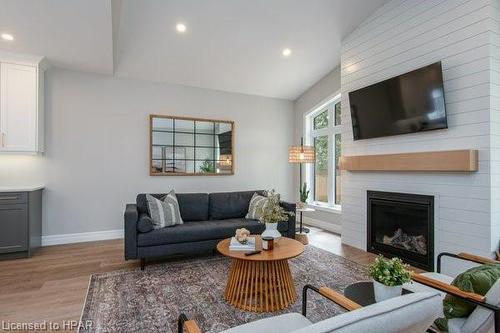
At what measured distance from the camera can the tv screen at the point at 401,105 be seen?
124 inches

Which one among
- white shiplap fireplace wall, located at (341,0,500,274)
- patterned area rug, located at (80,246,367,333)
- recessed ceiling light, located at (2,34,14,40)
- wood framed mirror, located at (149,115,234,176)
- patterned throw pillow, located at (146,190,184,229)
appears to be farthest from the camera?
wood framed mirror, located at (149,115,234,176)

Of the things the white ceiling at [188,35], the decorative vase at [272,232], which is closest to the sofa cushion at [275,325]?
the decorative vase at [272,232]

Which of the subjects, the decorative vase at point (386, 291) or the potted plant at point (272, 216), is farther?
the potted plant at point (272, 216)

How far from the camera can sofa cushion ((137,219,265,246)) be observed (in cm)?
335

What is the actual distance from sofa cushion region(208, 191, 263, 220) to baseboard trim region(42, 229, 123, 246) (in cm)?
177

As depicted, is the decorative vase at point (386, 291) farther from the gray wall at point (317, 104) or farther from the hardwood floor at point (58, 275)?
the gray wall at point (317, 104)

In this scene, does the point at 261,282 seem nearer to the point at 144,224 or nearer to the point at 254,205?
the point at 144,224

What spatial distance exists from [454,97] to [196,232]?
3398 mm

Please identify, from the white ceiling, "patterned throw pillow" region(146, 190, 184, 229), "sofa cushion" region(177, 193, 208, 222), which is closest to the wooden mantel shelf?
the white ceiling

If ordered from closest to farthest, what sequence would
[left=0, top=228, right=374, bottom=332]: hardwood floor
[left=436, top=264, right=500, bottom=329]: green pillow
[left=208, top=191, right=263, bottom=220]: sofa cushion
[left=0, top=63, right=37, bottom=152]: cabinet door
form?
[left=436, top=264, right=500, bottom=329]: green pillow
[left=0, top=228, right=374, bottom=332]: hardwood floor
[left=0, top=63, right=37, bottom=152]: cabinet door
[left=208, top=191, right=263, bottom=220]: sofa cushion

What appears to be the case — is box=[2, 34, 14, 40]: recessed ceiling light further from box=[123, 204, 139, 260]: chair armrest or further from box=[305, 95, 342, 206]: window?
box=[305, 95, 342, 206]: window

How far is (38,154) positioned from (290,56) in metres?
4.28

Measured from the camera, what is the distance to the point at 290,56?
15.6 ft

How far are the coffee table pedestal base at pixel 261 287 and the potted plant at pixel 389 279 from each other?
1.04 m
